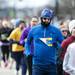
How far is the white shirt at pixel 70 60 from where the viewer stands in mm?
7969

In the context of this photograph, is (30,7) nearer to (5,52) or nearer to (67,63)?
(5,52)

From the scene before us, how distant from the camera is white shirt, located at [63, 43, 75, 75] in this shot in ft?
26.1

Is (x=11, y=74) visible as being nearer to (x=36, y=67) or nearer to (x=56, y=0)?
(x=36, y=67)

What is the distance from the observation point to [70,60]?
8.00 meters

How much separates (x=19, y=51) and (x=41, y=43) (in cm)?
570

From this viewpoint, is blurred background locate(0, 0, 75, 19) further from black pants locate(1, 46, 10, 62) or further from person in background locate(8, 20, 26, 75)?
person in background locate(8, 20, 26, 75)

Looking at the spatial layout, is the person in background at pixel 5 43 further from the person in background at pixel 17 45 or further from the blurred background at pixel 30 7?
the blurred background at pixel 30 7

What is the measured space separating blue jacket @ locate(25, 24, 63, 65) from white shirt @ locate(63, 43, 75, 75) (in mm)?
1605

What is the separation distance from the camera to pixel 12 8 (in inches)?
2192

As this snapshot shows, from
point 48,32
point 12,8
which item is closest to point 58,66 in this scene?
point 48,32

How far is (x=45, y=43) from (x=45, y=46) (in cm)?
5

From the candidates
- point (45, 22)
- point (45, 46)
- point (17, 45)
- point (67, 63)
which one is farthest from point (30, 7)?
point (67, 63)

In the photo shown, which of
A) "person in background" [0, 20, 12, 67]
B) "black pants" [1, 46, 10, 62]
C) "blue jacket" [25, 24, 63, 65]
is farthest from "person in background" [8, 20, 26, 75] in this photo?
"blue jacket" [25, 24, 63, 65]

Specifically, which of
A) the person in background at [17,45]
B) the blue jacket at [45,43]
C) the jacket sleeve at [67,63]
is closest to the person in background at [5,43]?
the person in background at [17,45]
